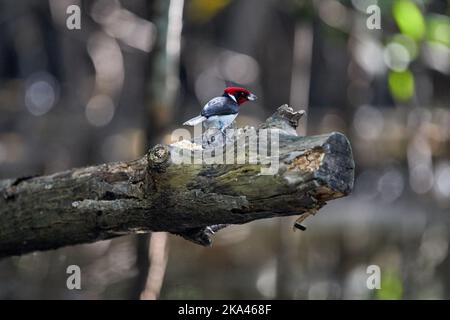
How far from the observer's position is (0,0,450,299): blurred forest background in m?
6.70

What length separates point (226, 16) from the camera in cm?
1037

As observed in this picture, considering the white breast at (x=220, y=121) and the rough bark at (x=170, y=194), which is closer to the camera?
the rough bark at (x=170, y=194)

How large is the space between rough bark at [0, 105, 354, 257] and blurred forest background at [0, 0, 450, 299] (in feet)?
8.47

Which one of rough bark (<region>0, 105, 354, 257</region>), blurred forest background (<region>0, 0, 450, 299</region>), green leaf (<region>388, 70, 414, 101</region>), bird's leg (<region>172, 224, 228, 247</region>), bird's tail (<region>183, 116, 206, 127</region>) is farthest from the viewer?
blurred forest background (<region>0, 0, 450, 299</region>)

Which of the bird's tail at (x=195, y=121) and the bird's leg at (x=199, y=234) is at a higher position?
the bird's tail at (x=195, y=121)

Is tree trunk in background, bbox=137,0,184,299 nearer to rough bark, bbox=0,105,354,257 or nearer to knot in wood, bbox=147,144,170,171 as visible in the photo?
rough bark, bbox=0,105,354,257

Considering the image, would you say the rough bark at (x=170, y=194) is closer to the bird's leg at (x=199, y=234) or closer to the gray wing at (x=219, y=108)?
the bird's leg at (x=199, y=234)

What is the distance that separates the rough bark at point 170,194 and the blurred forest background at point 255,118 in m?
2.58

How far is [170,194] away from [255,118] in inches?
256

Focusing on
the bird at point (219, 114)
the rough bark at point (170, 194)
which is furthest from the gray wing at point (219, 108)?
the rough bark at point (170, 194)

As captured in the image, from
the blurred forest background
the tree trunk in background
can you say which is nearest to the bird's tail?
the tree trunk in background

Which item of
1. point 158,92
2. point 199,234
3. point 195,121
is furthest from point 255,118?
point 195,121

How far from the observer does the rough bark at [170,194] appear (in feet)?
8.71
